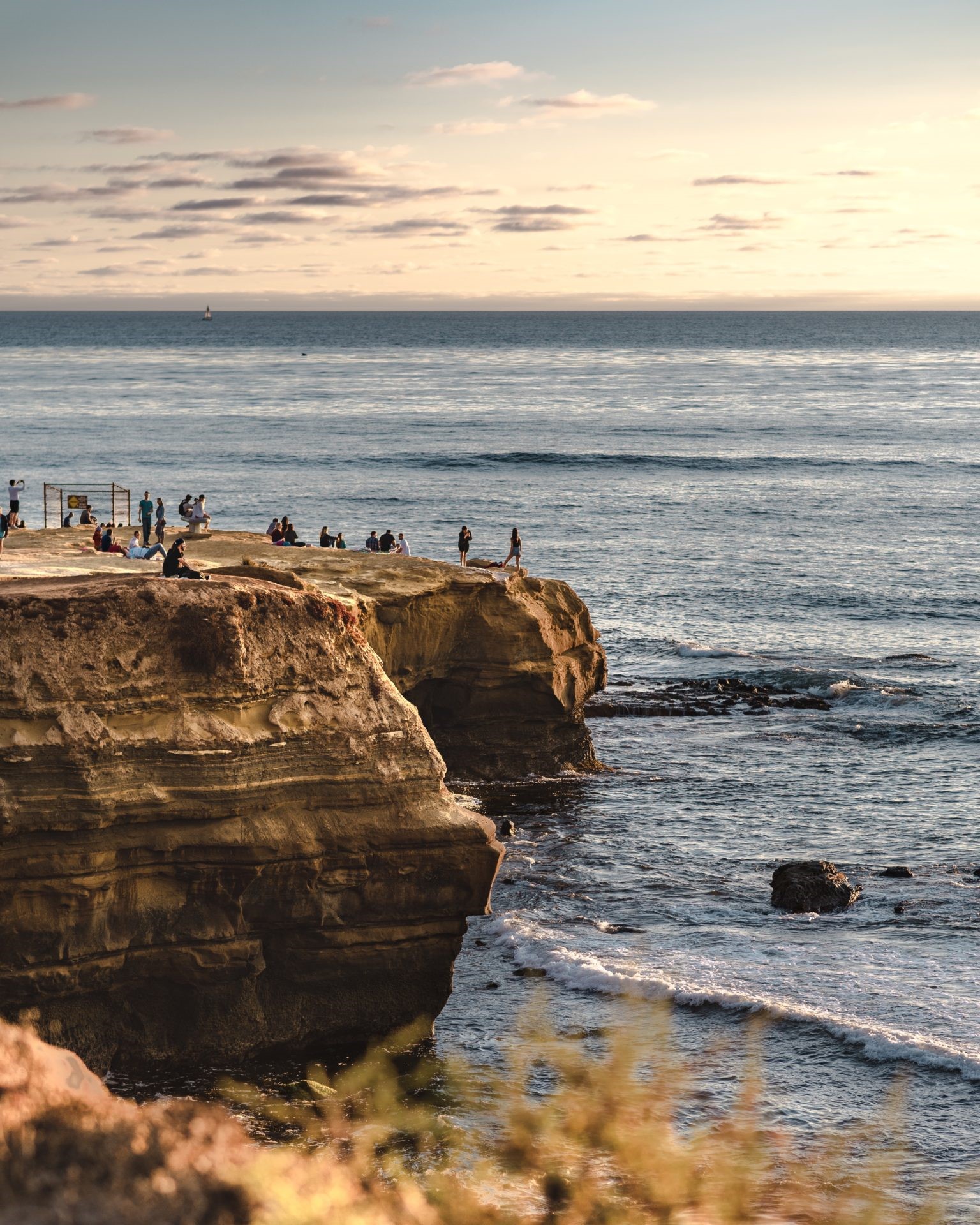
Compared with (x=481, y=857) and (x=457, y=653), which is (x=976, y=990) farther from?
(x=457, y=653)

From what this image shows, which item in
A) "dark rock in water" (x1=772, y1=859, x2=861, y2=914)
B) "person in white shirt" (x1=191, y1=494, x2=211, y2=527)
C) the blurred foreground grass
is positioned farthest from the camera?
"person in white shirt" (x1=191, y1=494, x2=211, y2=527)

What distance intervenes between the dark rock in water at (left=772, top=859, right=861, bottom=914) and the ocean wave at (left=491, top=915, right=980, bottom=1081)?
166 inches

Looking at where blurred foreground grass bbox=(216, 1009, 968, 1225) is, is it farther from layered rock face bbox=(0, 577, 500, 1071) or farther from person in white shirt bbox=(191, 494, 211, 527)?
person in white shirt bbox=(191, 494, 211, 527)

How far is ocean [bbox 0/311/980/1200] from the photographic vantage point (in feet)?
65.4

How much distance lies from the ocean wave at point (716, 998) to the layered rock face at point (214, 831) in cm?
352

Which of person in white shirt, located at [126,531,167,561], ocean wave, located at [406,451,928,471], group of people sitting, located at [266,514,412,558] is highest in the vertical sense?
ocean wave, located at [406,451,928,471]

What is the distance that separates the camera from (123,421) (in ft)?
377

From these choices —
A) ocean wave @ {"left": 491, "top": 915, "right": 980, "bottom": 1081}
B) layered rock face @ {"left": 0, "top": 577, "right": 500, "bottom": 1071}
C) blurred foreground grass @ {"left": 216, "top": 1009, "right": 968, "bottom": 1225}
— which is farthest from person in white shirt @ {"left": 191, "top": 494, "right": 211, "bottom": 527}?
blurred foreground grass @ {"left": 216, "top": 1009, "right": 968, "bottom": 1225}

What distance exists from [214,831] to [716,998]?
8489 mm

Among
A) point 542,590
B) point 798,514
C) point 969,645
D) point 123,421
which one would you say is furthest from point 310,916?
point 123,421

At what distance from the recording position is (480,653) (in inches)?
1224

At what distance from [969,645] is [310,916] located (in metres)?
35.1

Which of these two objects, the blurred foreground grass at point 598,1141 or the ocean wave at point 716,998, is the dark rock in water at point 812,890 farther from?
the blurred foreground grass at point 598,1141

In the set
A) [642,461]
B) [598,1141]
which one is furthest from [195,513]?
[642,461]
